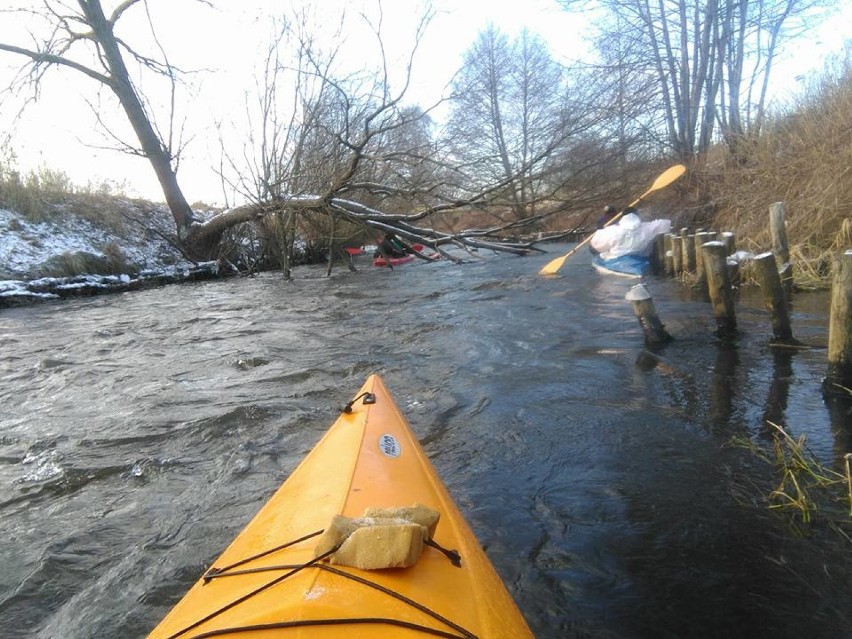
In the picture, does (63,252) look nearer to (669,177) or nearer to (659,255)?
(659,255)

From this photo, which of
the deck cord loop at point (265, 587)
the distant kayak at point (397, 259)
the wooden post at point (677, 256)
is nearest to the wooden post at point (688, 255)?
the wooden post at point (677, 256)

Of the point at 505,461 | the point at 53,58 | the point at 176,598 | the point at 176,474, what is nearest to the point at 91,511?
the point at 176,474

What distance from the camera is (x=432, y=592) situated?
138cm

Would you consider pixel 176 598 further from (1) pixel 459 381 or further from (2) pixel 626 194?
(2) pixel 626 194

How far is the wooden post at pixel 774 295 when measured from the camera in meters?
4.45

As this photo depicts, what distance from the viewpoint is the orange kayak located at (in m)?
1.24

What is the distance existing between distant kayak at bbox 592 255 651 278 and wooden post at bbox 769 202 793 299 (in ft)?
10.4

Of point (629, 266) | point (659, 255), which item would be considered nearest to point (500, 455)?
point (629, 266)

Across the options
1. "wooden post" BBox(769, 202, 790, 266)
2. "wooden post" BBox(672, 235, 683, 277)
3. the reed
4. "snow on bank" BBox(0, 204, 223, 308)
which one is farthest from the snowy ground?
the reed

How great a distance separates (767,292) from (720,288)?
57cm

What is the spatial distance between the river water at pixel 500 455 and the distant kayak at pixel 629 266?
273 cm

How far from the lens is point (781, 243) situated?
6.53m

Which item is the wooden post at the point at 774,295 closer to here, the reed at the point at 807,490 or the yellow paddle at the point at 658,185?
the reed at the point at 807,490

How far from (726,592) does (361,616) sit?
5.15 feet
